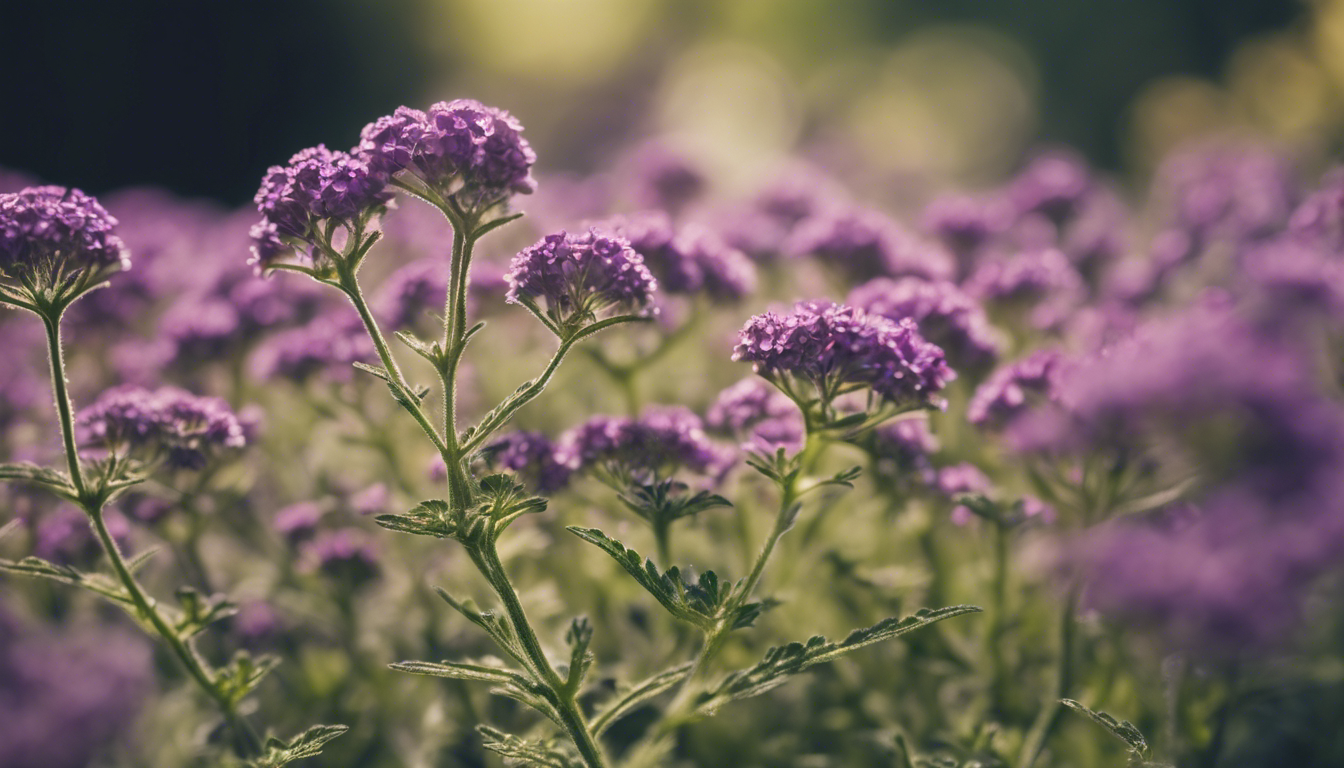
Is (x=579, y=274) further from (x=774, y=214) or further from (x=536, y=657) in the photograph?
(x=774, y=214)

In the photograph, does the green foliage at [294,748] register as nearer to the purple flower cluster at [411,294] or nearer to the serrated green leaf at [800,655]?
the serrated green leaf at [800,655]

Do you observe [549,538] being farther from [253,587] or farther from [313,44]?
[313,44]

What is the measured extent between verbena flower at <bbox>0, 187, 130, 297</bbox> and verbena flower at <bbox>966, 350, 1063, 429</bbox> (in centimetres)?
237

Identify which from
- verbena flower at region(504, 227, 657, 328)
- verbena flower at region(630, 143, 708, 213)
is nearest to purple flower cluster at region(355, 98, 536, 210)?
verbena flower at region(504, 227, 657, 328)

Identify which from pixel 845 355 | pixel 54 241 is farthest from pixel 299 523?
pixel 845 355

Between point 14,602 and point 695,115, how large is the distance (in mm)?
20497

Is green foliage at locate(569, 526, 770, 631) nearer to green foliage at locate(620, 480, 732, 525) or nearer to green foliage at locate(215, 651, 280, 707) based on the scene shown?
green foliage at locate(620, 480, 732, 525)

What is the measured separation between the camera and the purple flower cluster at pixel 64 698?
2.12 metres

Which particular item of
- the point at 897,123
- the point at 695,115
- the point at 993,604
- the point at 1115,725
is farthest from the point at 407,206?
the point at 695,115

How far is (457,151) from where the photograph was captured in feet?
6.24

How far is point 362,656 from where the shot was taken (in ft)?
9.75

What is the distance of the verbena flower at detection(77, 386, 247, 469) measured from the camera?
2359 millimetres

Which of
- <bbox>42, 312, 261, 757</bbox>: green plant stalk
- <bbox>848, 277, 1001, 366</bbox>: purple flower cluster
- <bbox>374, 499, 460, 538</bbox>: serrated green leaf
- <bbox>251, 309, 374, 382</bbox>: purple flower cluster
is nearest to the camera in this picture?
<bbox>374, 499, 460, 538</bbox>: serrated green leaf

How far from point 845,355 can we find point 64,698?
222 cm
